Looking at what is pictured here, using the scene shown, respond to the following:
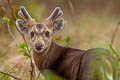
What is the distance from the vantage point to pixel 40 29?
8711 millimetres

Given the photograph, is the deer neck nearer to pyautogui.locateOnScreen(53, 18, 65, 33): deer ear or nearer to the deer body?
the deer body

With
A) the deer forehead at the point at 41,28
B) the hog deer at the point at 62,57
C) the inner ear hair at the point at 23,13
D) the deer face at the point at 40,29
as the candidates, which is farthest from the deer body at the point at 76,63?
the inner ear hair at the point at 23,13

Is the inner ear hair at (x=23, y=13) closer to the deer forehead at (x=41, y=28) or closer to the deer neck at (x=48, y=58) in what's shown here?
the deer forehead at (x=41, y=28)

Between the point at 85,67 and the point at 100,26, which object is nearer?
the point at 85,67

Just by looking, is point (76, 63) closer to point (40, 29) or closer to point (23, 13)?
point (40, 29)

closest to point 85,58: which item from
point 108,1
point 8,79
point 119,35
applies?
point 8,79

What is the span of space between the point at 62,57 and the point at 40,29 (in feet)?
2.14

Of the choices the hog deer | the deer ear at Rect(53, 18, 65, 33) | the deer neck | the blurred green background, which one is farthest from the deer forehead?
the blurred green background

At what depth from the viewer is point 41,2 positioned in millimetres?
19859

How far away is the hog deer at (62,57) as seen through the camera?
7262 millimetres

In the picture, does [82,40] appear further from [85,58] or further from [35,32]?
[85,58]

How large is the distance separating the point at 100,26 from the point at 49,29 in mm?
6817

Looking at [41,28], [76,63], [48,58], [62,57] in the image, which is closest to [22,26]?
[41,28]

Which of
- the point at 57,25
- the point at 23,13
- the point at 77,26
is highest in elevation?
the point at 23,13
